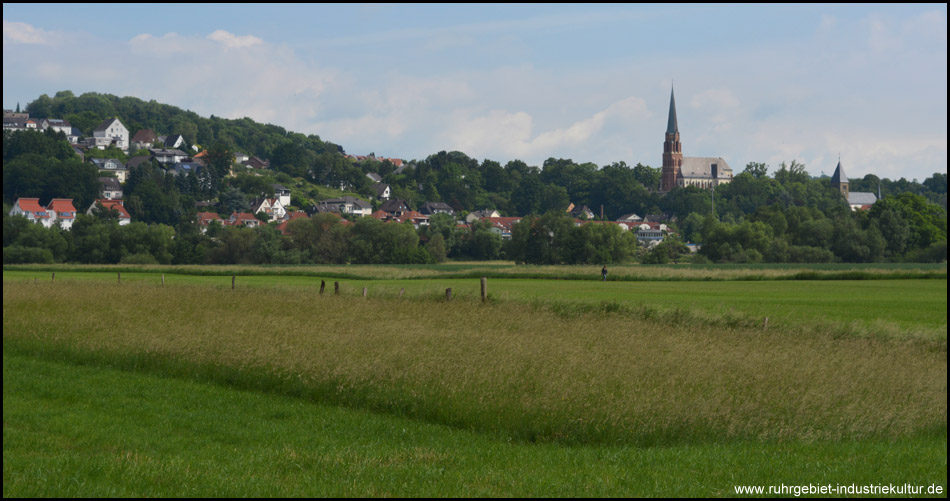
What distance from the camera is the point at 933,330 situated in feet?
77.6

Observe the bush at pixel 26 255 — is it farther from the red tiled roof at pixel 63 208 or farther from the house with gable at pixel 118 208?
the red tiled roof at pixel 63 208

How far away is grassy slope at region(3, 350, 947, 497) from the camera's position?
8.98 meters

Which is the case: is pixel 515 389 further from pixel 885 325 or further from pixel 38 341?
pixel 885 325

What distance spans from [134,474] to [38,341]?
502 inches

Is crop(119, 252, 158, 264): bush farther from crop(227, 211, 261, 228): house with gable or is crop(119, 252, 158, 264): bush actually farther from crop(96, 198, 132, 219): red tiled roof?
crop(227, 211, 261, 228): house with gable

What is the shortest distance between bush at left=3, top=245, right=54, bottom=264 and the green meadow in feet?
305

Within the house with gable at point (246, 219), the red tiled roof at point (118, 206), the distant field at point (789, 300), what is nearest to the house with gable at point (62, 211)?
the red tiled roof at point (118, 206)

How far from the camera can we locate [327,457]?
10.3m

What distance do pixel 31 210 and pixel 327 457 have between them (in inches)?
7343

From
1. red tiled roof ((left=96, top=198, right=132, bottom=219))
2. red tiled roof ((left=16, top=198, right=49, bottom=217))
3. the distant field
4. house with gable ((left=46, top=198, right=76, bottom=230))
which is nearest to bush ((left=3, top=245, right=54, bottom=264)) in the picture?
red tiled roof ((left=96, top=198, right=132, bottom=219))

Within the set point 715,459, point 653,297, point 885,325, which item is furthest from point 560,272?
point 715,459

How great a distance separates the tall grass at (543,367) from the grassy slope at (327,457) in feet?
1.86

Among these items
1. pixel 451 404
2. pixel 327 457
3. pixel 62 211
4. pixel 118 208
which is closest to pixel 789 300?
pixel 451 404

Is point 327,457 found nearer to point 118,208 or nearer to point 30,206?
point 118,208
